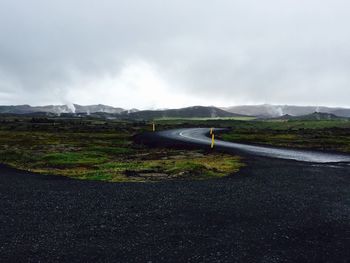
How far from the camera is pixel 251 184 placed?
21.9 metres

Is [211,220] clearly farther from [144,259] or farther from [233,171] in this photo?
[233,171]

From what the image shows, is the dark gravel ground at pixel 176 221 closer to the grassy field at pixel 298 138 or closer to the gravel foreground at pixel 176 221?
the gravel foreground at pixel 176 221

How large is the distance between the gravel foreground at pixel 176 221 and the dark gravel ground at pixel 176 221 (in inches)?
1.1

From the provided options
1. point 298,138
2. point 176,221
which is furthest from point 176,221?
point 298,138

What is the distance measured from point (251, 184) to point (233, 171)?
18.3 feet

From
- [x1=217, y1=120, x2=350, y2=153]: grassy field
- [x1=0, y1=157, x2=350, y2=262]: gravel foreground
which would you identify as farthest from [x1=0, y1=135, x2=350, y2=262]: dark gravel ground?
[x1=217, y1=120, x2=350, y2=153]: grassy field

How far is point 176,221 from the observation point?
1388 cm

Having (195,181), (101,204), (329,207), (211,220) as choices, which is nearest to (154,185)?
(195,181)

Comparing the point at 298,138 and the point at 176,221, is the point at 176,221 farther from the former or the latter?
the point at 298,138

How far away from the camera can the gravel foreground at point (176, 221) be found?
35.0 ft

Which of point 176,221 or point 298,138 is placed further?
point 298,138

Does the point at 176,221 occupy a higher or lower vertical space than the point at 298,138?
higher

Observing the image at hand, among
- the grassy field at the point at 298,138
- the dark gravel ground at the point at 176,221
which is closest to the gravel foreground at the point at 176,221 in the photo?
the dark gravel ground at the point at 176,221

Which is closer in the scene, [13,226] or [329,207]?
[13,226]
